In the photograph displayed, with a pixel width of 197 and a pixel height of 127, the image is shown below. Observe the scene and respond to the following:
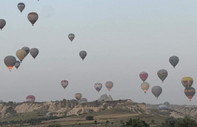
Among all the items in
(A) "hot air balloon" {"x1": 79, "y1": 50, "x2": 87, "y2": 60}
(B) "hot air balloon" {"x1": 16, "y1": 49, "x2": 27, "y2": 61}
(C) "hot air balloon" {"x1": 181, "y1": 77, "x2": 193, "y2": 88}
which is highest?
(A) "hot air balloon" {"x1": 79, "y1": 50, "x2": 87, "y2": 60}

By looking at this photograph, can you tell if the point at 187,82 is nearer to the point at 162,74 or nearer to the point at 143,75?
the point at 162,74

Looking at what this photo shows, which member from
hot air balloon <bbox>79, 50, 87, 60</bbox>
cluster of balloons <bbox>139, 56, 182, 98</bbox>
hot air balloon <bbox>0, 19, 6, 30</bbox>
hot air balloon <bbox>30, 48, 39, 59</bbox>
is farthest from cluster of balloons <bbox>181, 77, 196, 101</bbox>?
hot air balloon <bbox>0, 19, 6, 30</bbox>

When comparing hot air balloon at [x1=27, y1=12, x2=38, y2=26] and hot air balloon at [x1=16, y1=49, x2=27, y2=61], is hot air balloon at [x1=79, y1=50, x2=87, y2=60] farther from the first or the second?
hot air balloon at [x1=27, y1=12, x2=38, y2=26]

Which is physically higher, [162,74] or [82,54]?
[82,54]

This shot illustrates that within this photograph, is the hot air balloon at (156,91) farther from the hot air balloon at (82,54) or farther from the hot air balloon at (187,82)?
the hot air balloon at (82,54)

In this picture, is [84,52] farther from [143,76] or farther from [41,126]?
[41,126]

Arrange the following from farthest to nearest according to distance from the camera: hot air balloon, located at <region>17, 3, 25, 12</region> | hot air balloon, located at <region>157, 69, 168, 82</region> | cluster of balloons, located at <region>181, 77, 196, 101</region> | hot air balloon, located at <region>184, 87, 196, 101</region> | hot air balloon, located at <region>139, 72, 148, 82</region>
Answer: hot air balloon, located at <region>139, 72, 148, 82</region>
hot air balloon, located at <region>184, 87, 196, 101</region>
hot air balloon, located at <region>157, 69, 168, 82</region>
cluster of balloons, located at <region>181, 77, 196, 101</region>
hot air balloon, located at <region>17, 3, 25, 12</region>

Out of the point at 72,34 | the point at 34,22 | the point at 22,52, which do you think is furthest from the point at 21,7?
the point at 72,34

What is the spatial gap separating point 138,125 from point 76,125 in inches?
2471

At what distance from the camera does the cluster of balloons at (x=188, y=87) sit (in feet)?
536

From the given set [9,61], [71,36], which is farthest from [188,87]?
[9,61]

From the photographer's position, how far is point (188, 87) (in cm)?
16538

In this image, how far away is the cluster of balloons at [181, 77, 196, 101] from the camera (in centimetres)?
16338

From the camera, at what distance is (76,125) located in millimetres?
158875
